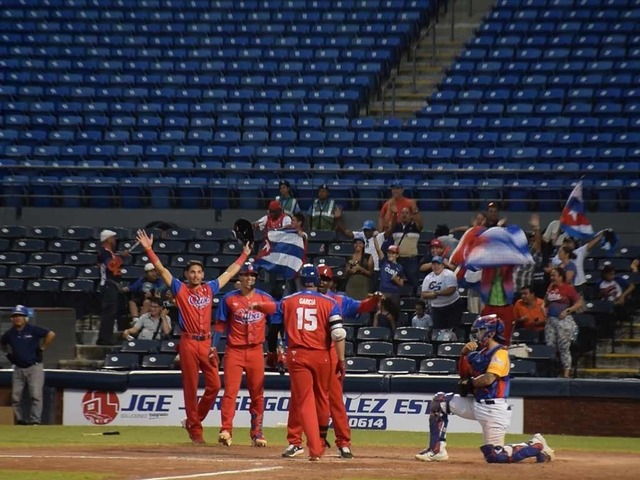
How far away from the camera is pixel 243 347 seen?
1416cm

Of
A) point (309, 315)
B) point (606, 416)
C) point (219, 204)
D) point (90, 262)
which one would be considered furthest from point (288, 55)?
point (309, 315)

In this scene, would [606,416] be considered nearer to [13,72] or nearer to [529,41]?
[529,41]

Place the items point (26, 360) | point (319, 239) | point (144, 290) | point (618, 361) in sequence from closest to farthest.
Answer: point (26, 360), point (618, 361), point (144, 290), point (319, 239)

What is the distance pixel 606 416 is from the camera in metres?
16.5

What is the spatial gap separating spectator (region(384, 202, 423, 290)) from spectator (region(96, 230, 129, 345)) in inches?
172

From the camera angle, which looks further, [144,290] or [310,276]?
[144,290]

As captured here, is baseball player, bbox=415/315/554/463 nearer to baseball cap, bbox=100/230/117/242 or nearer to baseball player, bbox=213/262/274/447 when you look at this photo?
baseball player, bbox=213/262/274/447

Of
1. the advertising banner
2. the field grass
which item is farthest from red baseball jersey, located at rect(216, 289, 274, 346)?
the advertising banner

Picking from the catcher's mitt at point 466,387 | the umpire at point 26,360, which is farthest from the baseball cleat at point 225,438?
the umpire at point 26,360

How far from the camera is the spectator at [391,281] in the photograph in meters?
19.8

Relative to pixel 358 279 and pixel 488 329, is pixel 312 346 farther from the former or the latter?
pixel 358 279

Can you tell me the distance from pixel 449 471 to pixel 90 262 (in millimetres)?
12414

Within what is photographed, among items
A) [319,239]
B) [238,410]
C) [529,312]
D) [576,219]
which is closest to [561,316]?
[529,312]

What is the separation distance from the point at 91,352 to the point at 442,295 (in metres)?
5.67
